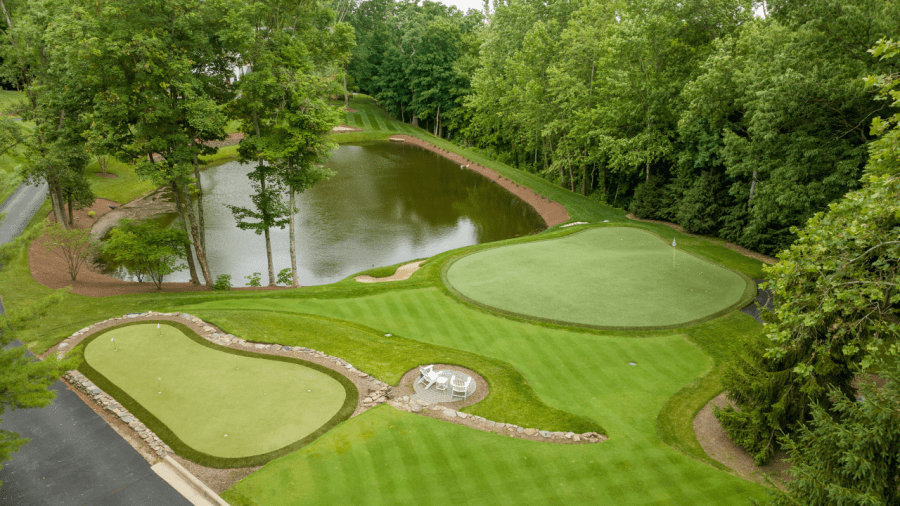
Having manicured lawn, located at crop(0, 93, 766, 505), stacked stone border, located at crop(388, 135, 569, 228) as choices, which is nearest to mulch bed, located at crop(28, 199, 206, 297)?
manicured lawn, located at crop(0, 93, 766, 505)

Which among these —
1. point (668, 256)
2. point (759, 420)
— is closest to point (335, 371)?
point (759, 420)

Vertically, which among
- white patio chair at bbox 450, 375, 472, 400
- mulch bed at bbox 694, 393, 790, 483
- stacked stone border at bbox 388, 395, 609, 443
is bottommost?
mulch bed at bbox 694, 393, 790, 483

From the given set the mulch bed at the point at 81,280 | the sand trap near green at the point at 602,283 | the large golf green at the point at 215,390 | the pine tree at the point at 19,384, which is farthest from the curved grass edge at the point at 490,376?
the pine tree at the point at 19,384

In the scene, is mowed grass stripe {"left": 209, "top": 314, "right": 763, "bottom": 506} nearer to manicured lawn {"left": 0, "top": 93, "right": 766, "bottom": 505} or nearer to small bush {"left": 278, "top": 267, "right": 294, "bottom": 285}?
manicured lawn {"left": 0, "top": 93, "right": 766, "bottom": 505}

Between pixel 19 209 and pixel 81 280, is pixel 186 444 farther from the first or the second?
pixel 19 209

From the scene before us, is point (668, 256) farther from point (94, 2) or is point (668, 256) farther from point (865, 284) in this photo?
point (94, 2)
